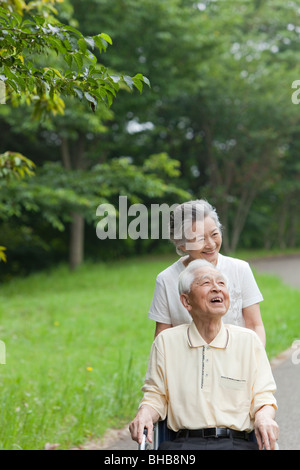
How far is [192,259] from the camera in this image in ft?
9.52

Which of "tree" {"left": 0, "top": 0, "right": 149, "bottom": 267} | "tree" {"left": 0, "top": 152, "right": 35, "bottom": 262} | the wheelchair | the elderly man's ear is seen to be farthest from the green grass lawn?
"tree" {"left": 0, "top": 0, "right": 149, "bottom": 267}

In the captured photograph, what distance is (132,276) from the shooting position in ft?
49.8

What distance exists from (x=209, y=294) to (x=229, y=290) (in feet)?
1.42

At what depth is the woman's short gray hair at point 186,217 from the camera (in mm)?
2867

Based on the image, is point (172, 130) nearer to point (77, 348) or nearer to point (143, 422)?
point (77, 348)

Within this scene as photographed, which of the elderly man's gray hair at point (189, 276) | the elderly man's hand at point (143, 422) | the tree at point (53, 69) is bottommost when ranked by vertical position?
the elderly man's hand at point (143, 422)

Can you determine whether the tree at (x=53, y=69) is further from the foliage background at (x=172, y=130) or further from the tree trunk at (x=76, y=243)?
the tree trunk at (x=76, y=243)

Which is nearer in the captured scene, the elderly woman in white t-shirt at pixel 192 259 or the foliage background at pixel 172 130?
the elderly woman in white t-shirt at pixel 192 259

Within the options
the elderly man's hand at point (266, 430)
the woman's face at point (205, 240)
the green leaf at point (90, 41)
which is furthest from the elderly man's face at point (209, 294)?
the green leaf at point (90, 41)

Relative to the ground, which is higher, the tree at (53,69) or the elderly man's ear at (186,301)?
the tree at (53,69)

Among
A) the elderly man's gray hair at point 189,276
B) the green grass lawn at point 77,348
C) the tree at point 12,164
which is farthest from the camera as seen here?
the green grass lawn at point 77,348

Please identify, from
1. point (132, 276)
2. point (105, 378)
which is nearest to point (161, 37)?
point (132, 276)

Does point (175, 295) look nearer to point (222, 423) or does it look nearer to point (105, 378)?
point (222, 423)

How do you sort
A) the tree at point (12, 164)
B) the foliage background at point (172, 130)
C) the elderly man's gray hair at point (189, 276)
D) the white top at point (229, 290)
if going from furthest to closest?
the foliage background at point (172, 130) → the tree at point (12, 164) → the white top at point (229, 290) → the elderly man's gray hair at point (189, 276)
